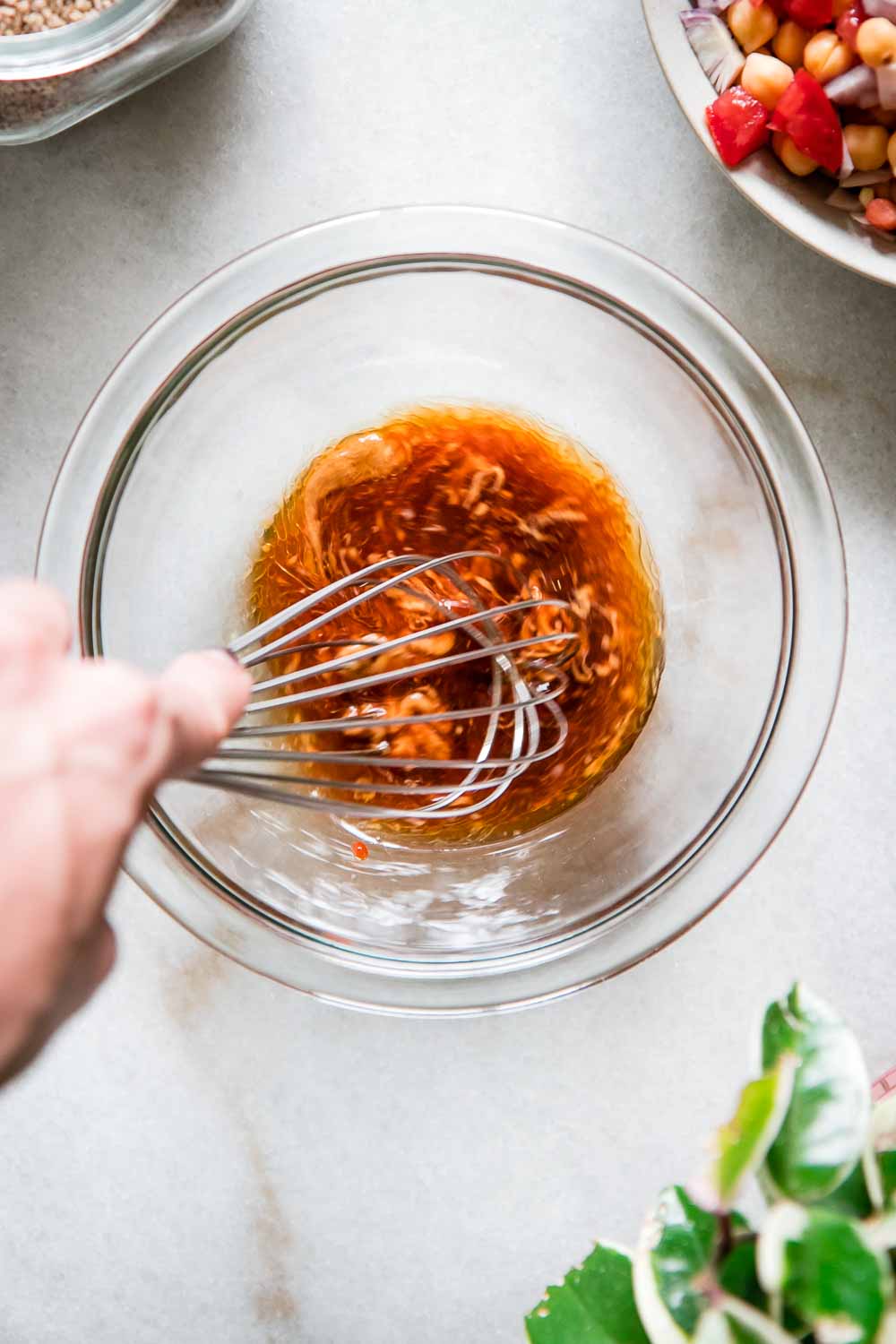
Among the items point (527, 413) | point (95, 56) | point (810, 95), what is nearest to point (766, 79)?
point (810, 95)

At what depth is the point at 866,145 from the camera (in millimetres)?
723

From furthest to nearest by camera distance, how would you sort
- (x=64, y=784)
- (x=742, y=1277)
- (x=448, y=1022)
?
(x=448, y=1022), (x=742, y=1277), (x=64, y=784)

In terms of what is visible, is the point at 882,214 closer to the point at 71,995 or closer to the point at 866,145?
the point at 866,145

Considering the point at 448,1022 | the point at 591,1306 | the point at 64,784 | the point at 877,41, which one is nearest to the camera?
the point at 64,784

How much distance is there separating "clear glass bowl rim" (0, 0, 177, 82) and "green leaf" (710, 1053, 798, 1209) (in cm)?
69

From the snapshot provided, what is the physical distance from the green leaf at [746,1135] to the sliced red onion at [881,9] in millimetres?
631

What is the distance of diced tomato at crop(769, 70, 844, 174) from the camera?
71 centimetres

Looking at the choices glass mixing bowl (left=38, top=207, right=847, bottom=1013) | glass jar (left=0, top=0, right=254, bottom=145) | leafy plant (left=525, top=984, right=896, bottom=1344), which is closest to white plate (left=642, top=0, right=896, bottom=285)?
glass mixing bowl (left=38, top=207, right=847, bottom=1013)

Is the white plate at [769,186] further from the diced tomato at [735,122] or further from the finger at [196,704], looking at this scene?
the finger at [196,704]

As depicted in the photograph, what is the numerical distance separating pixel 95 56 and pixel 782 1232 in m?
0.74

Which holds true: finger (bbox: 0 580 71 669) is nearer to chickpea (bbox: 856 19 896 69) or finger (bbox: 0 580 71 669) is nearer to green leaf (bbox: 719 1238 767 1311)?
green leaf (bbox: 719 1238 767 1311)

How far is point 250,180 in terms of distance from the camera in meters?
0.80

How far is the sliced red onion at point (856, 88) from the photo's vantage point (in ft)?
2.35

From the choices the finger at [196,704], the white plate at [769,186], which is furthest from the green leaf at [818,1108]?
the white plate at [769,186]
